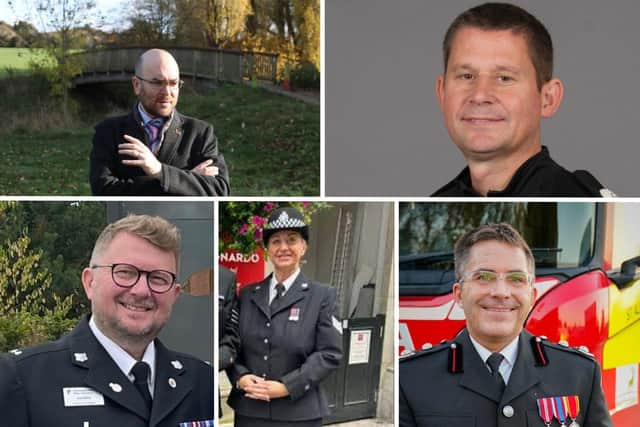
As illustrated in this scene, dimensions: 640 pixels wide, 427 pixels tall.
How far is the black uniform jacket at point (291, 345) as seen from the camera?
18.3 feet

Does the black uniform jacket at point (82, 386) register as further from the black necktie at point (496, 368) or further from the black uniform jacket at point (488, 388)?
the black necktie at point (496, 368)

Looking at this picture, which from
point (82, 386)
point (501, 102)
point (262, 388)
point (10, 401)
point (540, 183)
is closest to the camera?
point (10, 401)

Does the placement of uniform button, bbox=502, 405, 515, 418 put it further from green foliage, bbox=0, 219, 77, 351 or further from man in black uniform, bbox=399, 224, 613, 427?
green foliage, bbox=0, 219, 77, 351

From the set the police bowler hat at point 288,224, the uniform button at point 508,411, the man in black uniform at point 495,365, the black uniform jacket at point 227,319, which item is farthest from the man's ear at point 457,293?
the black uniform jacket at point 227,319

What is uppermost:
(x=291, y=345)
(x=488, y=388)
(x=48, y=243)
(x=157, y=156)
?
(x=157, y=156)

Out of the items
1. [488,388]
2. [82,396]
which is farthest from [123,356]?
[488,388]

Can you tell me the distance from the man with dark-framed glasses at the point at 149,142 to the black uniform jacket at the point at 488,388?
1.50 m

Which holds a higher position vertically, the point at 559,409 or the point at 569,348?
the point at 569,348

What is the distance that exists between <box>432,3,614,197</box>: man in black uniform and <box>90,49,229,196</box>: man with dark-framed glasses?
53.7 inches

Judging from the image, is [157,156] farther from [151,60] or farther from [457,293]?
[457,293]

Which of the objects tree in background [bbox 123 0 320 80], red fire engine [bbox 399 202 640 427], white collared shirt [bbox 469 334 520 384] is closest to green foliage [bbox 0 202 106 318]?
tree in background [bbox 123 0 320 80]

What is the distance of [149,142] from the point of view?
5621 mm

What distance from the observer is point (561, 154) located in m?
5.76

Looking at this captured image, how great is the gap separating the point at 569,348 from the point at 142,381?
2.24 meters
